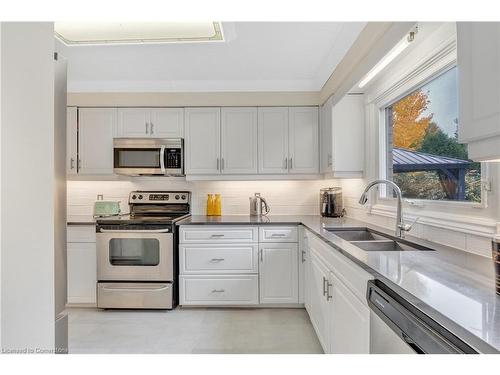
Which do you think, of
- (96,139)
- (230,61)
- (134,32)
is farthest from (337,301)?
(96,139)

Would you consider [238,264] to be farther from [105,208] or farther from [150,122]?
[150,122]

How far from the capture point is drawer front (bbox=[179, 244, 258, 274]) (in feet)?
10.3

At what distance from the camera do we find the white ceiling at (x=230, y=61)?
2416 mm

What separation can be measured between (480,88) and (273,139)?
262cm

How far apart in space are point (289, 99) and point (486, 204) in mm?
2349

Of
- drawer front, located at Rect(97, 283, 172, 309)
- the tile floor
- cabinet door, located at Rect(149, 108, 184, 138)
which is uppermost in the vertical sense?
cabinet door, located at Rect(149, 108, 184, 138)

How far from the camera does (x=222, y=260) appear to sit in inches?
124

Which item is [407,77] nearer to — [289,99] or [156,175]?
[289,99]

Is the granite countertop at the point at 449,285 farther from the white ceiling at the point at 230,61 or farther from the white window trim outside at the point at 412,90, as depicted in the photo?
the white ceiling at the point at 230,61

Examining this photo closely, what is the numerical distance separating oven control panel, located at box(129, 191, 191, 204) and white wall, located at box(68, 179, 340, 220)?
0.09 meters

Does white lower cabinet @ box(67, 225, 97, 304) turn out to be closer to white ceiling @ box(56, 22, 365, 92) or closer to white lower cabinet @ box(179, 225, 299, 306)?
white lower cabinet @ box(179, 225, 299, 306)

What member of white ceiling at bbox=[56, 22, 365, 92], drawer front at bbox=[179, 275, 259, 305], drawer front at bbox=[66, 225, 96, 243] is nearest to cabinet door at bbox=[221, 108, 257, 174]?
white ceiling at bbox=[56, 22, 365, 92]

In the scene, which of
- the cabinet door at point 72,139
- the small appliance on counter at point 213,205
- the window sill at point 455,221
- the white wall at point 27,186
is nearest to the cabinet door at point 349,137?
the window sill at point 455,221
